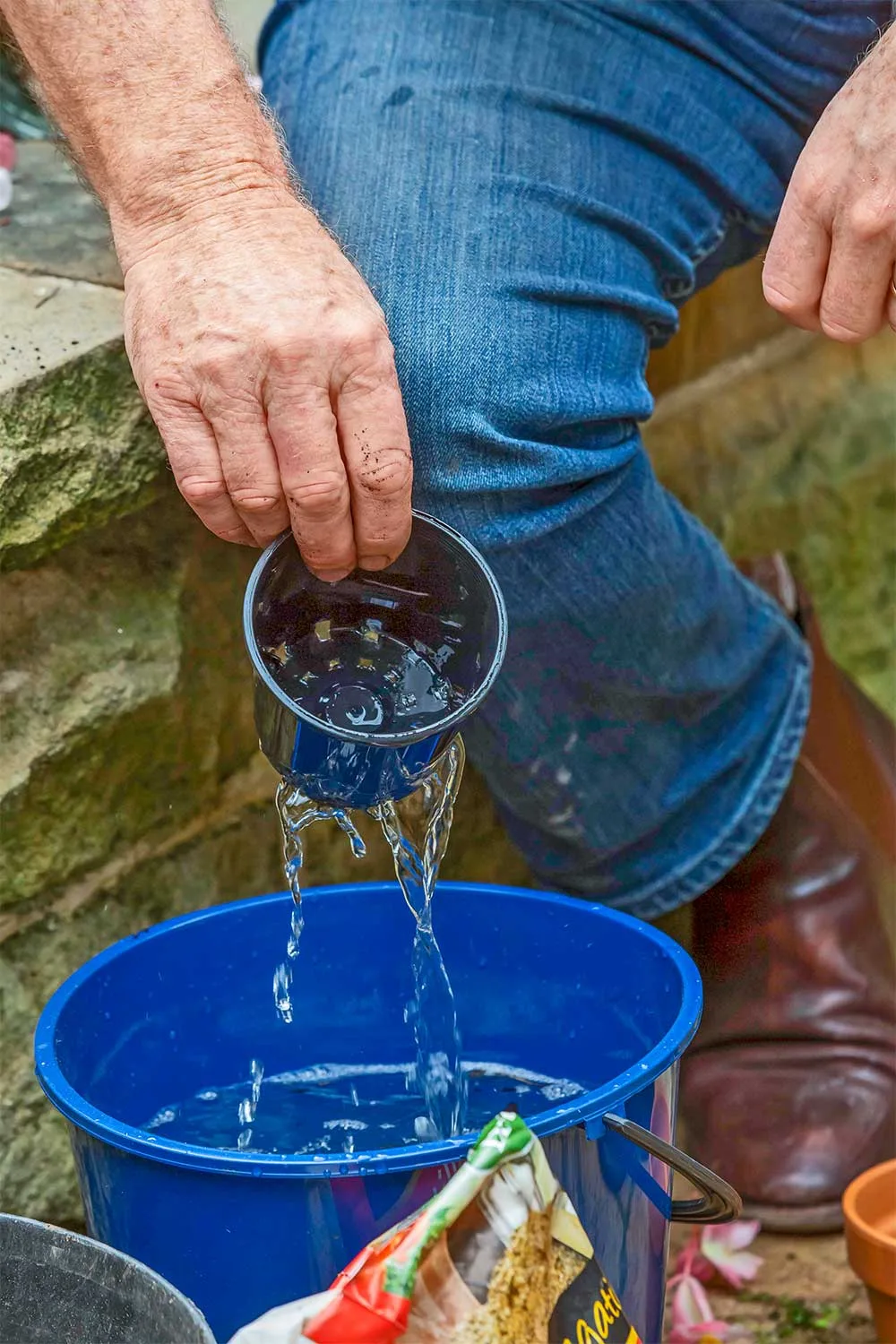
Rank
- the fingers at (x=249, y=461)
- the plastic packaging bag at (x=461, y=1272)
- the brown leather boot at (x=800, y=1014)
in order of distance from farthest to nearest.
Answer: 1. the brown leather boot at (x=800, y=1014)
2. the fingers at (x=249, y=461)
3. the plastic packaging bag at (x=461, y=1272)

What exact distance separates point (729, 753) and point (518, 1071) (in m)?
0.35

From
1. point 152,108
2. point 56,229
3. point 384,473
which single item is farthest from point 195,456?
point 56,229

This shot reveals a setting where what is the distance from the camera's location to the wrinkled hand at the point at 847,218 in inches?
36.4

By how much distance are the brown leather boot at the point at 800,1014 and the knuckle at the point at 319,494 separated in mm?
664

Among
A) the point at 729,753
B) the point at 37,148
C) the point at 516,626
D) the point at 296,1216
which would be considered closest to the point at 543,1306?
the point at 296,1216

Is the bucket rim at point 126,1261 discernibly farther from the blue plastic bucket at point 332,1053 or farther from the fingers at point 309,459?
the fingers at point 309,459

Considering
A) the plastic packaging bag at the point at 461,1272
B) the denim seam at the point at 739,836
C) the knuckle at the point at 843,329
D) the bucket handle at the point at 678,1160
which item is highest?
the knuckle at the point at 843,329

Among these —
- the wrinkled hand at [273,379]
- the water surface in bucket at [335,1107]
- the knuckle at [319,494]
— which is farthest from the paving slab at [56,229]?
the water surface in bucket at [335,1107]

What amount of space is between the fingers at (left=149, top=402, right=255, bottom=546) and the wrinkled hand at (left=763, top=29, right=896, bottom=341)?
39 centimetres

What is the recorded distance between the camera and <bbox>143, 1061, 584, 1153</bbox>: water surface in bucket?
111 centimetres

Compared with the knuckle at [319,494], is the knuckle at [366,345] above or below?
above

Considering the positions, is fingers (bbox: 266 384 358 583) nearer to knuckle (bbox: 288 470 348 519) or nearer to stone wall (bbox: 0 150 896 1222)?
knuckle (bbox: 288 470 348 519)

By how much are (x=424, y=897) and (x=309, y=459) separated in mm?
361

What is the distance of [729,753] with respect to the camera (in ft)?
4.47
